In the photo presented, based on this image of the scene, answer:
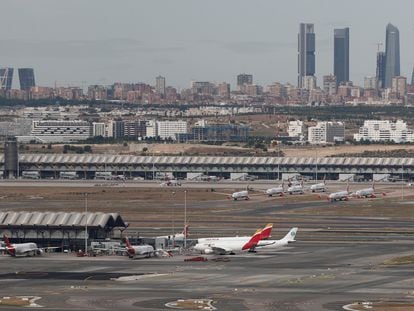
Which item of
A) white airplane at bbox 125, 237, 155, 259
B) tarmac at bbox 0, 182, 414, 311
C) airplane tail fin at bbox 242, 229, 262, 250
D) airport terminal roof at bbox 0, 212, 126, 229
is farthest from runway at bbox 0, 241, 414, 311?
airport terminal roof at bbox 0, 212, 126, 229

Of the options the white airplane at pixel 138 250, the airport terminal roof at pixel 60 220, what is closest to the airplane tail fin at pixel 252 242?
the white airplane at pixel 138 250

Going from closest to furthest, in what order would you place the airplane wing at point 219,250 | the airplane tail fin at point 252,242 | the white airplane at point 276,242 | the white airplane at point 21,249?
1. the white airplane at point 21,249
2. the airplane wing at point 219,250
3. the airplane tail fin at point 252,242
4. the white airplane at point 276,242

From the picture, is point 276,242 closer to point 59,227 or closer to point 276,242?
point 276,242

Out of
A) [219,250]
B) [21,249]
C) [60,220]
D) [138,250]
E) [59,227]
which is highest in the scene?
[60,220]

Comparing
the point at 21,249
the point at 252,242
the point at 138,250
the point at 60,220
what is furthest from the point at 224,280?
the point at 60,220

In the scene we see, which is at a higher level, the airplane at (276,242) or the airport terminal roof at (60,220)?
the airport terminal roof at (60,220)

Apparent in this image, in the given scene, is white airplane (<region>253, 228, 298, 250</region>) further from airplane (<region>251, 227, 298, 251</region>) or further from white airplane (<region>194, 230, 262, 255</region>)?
white airplane (<region>194, 230, 262, 255</region>)

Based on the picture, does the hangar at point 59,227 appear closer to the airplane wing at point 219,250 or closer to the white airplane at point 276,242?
the airplane wing at point 219,250
